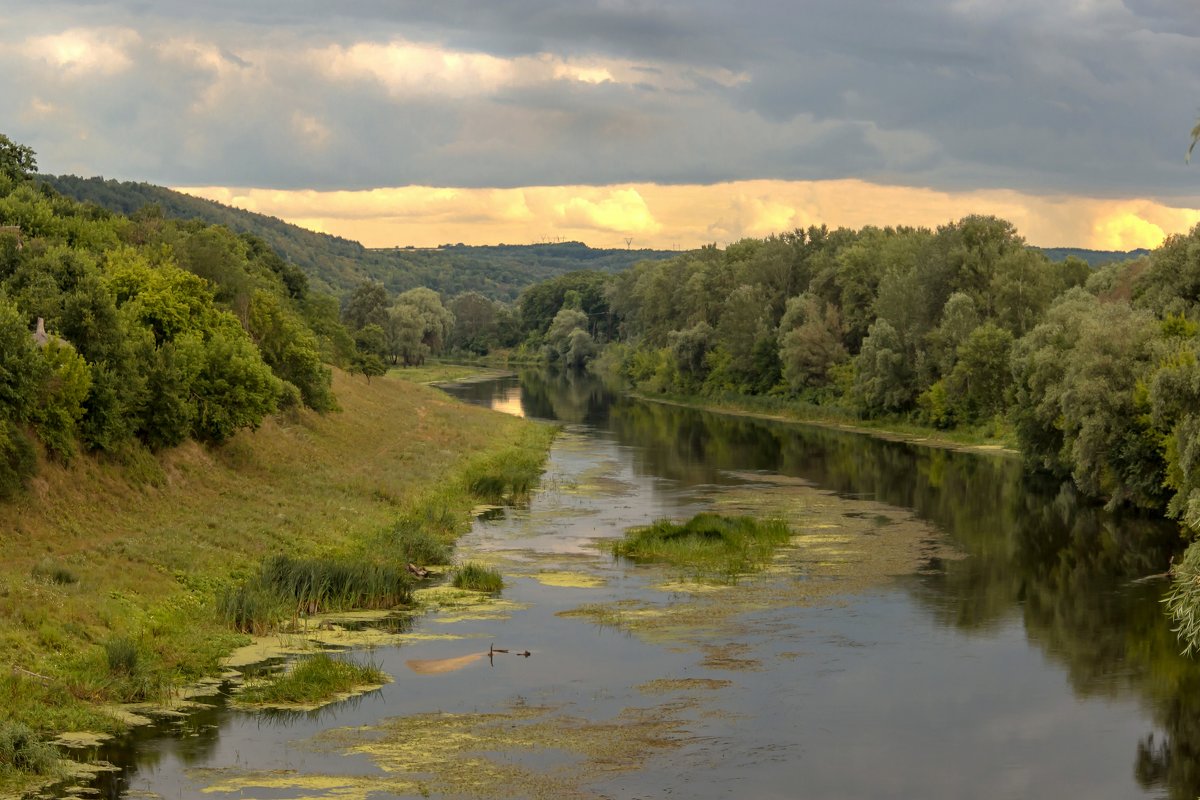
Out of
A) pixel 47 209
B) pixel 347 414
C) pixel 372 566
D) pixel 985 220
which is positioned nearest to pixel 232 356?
pixel 372 566

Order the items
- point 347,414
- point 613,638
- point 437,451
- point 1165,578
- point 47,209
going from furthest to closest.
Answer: point 347,414, point 437,451, point 47,209, point 1165,578, point 613,638

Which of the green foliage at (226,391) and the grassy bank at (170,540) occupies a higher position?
the green foliage at (226,391)

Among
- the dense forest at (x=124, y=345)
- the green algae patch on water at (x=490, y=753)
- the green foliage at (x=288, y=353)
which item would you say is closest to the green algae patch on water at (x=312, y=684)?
the green algae patch on water at (x=490, y=753)

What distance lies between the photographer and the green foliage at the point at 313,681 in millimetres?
27641

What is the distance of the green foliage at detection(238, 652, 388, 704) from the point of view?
27.6 m

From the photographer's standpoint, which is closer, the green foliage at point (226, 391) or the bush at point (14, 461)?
the bush at point (14, 461)

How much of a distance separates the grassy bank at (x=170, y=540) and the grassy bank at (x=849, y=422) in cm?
3328

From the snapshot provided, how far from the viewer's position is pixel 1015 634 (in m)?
35.8

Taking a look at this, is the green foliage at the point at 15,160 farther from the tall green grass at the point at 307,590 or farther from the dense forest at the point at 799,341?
the tall green grass at the point at 307,590

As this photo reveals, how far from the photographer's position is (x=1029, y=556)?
4747 centimetres

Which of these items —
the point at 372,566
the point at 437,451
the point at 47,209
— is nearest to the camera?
the point at 372,566

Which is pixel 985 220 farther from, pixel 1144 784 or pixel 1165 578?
pixel 1144 784

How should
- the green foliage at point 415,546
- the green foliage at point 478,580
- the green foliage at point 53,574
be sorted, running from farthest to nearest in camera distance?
the green foliage at point 415,546 < the green foliage at point 478,580 < the green foliage at point 53,574

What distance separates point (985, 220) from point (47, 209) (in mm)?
64496
